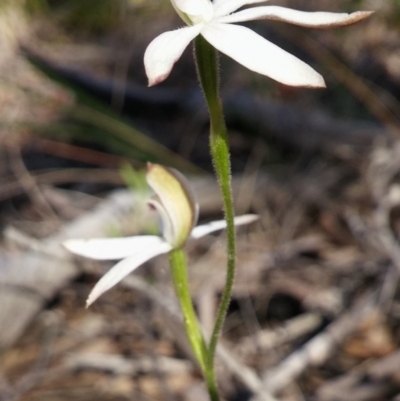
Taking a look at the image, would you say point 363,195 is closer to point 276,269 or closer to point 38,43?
point 276,269

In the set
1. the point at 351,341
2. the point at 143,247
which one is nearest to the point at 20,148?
the point at 351,341

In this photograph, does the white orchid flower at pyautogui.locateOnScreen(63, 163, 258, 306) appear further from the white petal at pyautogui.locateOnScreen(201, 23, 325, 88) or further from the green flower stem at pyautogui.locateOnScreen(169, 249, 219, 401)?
the white petal at pyautogui.locateOnScreen(201, 23, 325, 88)

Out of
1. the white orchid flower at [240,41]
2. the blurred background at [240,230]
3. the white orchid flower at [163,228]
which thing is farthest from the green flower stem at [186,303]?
the blurred background at [240,230]

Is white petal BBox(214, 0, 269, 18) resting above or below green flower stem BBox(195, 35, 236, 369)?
above

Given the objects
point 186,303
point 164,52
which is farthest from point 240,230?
point 164,52

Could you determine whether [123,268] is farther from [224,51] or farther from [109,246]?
[224,51]

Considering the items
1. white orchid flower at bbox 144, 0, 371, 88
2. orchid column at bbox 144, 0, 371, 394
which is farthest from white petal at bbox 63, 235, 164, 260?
white orchid flower at bbox 144, 0, 371, 88

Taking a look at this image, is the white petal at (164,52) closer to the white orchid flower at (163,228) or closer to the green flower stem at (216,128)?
the green flower stem at (216,128)
